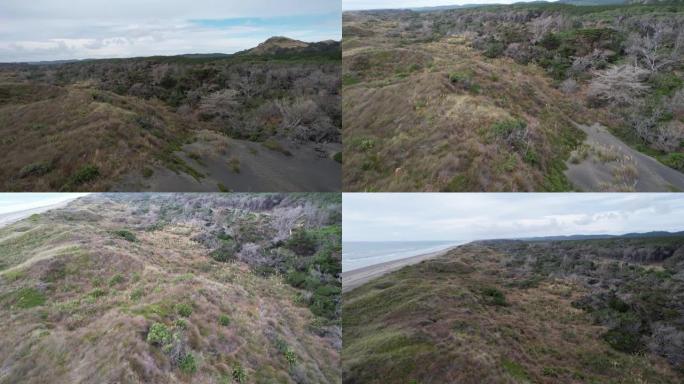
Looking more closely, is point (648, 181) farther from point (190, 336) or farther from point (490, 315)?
point (190, 336)

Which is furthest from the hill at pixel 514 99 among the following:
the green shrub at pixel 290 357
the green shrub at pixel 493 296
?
the green shrub at pixel 290 357

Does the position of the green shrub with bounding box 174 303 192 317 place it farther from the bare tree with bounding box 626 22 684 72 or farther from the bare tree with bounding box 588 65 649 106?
the bare tree with bounding box 626 22 684 72

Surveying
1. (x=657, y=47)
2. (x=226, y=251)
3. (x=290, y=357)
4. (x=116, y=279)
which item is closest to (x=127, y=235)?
(x=116, y=279)

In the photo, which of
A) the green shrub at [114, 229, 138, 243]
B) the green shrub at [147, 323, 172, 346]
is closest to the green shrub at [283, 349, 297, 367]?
the green shrub at [147, 323, 172, 346]

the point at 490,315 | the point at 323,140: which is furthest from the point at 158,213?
the point at 490,315

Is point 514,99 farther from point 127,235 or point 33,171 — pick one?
point 33,171
